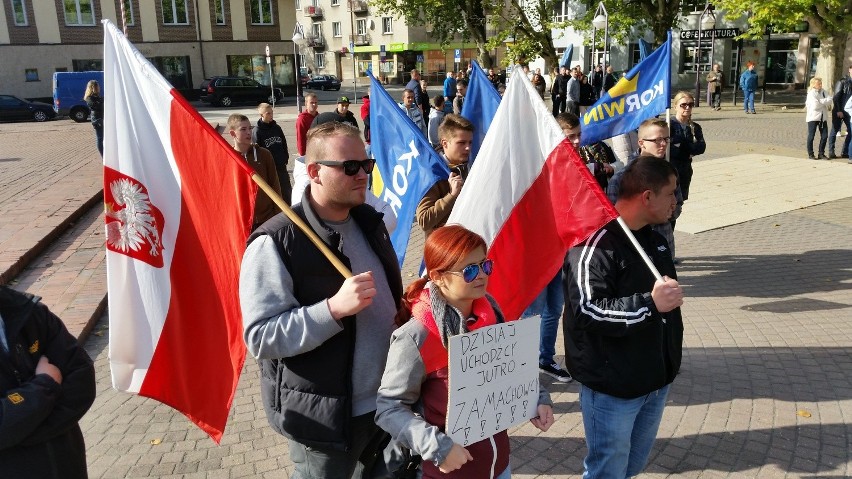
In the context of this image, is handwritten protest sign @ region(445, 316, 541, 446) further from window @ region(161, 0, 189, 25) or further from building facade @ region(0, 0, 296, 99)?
window @ region(161, 0, 189, 25)

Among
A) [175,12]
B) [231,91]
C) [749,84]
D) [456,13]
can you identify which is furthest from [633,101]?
[175,12]

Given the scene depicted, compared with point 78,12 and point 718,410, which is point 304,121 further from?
point 78,12

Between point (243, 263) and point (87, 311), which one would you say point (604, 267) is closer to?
point (243, 263)

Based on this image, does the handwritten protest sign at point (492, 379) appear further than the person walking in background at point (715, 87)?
No

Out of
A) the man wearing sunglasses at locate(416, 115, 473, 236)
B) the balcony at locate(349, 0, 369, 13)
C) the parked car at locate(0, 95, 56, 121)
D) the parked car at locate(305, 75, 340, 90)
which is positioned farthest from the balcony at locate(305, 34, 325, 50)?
the man wearing sunglasses at locate(416, 115, 473, 236)

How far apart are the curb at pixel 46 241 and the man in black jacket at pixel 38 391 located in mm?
4699

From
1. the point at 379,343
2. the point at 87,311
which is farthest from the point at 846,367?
the point at 87,311

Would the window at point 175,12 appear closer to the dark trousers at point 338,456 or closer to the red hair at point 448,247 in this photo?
the dark trousers at point 338,456

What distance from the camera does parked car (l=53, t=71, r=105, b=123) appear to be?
1164 inches

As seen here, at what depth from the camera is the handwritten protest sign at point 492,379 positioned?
2266 mm

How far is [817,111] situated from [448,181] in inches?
483

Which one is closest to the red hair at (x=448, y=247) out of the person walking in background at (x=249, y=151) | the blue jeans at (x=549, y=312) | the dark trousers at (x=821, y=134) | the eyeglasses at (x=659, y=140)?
the blue jeans at (x=549, y=312)

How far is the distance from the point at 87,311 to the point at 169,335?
4.19m

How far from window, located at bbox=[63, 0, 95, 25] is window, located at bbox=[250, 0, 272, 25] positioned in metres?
9.59
